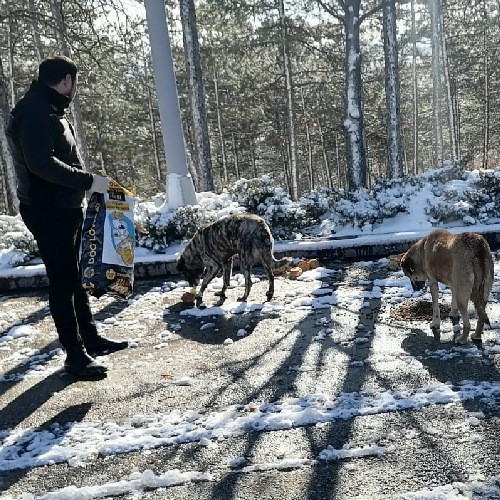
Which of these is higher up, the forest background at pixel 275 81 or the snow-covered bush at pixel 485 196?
the forest background at pixel 275 81

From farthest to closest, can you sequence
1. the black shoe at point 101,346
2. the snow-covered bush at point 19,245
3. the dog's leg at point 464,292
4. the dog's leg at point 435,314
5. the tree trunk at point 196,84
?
1. the tree trunk at point 196,84
2. the snow-covered bush at point 19,245
3. the black shoe at point 101,346
4. the dog's leg at point 435,314
5. the dog's leg at point 464,292

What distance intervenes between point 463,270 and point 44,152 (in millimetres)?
3394

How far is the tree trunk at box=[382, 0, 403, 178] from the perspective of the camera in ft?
55.7

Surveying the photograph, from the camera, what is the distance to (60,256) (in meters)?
4.48

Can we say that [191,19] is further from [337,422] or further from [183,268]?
[337,422]

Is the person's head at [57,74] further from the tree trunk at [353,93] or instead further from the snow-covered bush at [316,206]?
the tree trunk at [353,93]

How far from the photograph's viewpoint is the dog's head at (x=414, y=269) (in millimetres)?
5375

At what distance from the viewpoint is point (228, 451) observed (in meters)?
3.24

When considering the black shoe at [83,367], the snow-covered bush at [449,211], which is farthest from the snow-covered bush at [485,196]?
the black shoe at [83,367]

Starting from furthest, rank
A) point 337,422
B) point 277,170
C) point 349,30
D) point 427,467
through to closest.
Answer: point 277,170, point 349,30, point 337,422, point 427,467

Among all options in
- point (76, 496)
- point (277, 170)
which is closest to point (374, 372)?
point (76, 496)

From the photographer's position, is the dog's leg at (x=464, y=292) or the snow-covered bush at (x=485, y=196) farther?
the snow-covered bush at (x=485, y=196)

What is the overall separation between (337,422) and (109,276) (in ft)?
9.23

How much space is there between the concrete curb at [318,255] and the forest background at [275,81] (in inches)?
208
